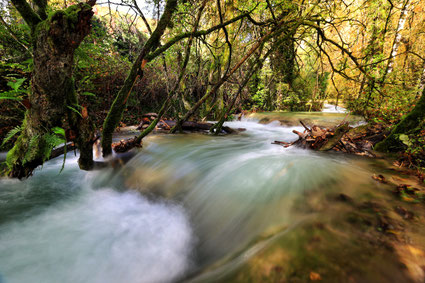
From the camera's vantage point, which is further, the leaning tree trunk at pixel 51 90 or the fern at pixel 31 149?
the fern at pixel 31 149

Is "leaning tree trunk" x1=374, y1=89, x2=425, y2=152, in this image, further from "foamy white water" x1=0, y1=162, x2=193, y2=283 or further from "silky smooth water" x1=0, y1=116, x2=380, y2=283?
"foamy white water" x1=0, y1=162, x2=193, y2=283

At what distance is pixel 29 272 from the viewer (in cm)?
165

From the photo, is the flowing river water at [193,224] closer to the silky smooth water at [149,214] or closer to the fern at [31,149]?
the silky smooth water at [149,214]

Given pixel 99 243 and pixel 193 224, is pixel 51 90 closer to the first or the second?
pixel 99 243

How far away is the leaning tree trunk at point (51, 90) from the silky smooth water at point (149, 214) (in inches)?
30.4

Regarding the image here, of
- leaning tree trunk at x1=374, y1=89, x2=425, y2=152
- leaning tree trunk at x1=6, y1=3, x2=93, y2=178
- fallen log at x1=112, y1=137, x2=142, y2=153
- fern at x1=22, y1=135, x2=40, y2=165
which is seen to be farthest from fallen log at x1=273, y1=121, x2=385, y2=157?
fern at x1=22, y1=135, x2=40, y2=165

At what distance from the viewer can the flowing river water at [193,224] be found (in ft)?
4.04

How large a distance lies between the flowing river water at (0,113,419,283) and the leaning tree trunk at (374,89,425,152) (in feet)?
2.66

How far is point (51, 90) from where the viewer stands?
7.17 feet

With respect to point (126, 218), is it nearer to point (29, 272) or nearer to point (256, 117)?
point (29, 272)

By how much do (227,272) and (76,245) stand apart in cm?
166

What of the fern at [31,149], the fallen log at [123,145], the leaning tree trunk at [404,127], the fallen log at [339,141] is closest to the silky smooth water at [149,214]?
the fallen log at [123,145]

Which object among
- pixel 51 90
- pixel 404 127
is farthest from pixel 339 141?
pixel 51 90

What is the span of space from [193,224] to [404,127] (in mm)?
3565
